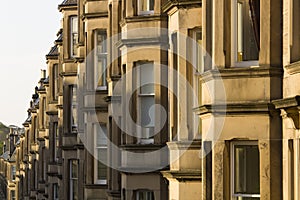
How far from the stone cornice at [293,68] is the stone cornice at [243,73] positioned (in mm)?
394

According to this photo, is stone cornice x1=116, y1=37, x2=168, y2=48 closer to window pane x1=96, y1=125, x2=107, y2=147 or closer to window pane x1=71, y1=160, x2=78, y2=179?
window pane x1=96, y1=125, x2=107, y2=147

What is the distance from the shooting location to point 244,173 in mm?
18891

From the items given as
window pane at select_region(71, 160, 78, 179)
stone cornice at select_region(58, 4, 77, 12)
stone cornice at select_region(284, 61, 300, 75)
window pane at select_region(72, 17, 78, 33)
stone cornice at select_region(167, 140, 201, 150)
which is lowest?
window pane at select_region(71, 160, 78, 179)

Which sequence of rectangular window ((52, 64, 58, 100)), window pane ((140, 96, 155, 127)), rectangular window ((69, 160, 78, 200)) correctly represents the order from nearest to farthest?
window pane ((140, 96, 155, 127)) < rectangular window ((69, 160, 78, 200)) < rectangular window ((52, 64, 58, 100))

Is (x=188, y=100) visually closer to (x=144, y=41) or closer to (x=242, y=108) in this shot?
(x=242, y=108)

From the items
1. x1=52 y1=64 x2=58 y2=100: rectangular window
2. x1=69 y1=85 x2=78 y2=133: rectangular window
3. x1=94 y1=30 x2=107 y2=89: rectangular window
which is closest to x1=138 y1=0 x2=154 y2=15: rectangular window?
x1=94 y1=30 x2=107 y2=89: rectangular window

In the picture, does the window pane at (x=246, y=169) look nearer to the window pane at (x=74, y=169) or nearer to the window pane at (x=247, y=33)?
the window pane at (x=247, y=33)

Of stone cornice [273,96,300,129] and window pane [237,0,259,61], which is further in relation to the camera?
window pane [237,0,259,61]

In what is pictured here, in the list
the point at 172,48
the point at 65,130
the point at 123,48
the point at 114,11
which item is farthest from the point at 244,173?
the point at 65,130

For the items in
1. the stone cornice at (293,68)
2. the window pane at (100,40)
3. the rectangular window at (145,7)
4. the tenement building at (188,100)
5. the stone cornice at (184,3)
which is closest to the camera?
the stone cornice at (293,68)

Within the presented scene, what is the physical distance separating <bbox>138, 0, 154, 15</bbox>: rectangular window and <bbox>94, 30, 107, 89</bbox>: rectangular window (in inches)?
256

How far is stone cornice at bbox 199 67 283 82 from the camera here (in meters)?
18.5

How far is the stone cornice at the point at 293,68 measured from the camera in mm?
17344

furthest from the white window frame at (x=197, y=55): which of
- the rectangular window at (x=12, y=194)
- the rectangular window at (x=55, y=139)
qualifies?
the rectangular window at (x=12, y=194)
